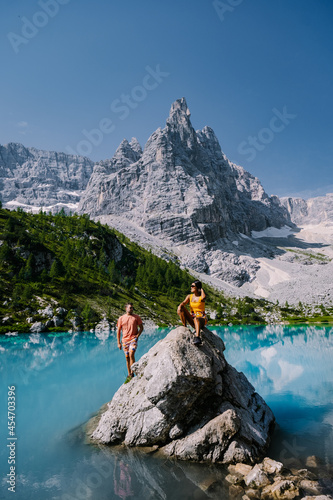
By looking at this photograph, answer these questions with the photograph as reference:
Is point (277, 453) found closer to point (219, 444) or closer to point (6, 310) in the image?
point (219, 444)

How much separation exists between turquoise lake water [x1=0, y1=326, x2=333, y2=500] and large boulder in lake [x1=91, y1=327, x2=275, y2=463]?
2.38 ft

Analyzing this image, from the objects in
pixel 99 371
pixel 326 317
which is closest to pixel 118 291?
pixel 99 371

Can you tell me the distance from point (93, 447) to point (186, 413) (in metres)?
4.51

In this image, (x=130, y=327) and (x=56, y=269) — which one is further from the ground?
(x=56, y=269)

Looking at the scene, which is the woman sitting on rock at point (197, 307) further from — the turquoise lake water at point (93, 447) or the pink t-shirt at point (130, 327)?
the turquoise lake water at point (93, 447)

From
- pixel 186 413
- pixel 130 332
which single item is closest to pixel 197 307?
pixel 130 332

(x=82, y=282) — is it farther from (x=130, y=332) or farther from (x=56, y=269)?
(x=130, y=332)

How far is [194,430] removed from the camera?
12391 millimetres

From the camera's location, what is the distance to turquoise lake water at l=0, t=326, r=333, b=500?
9.70m

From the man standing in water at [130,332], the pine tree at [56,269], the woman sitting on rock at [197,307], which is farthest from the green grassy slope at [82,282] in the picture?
the woman sitting on rock at [197,307]

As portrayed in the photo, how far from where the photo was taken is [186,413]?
41.5 feet

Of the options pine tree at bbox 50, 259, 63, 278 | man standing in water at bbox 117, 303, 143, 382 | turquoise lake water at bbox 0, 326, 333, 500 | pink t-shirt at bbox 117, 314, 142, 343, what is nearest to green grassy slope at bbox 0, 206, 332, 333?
pine tree at bbox 50, 259, 63, 278

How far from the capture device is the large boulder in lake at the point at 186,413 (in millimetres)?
11711

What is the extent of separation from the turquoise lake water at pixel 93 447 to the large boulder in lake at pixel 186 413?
28.6 inches
